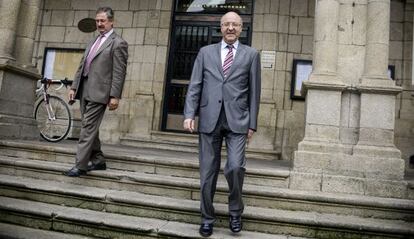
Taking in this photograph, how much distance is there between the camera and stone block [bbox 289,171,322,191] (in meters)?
4.48

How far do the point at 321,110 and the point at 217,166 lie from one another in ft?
6.20

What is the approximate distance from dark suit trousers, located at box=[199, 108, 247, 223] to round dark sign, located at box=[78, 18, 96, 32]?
6.83 m

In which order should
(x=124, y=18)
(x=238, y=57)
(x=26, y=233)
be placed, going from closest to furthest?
(x=238, y=57) < (x=26, y=233) < (x=124, y=18)

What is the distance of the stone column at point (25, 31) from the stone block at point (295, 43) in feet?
17.4

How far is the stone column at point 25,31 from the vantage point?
21.4 ft

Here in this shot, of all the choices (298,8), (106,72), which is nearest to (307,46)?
(298,8)

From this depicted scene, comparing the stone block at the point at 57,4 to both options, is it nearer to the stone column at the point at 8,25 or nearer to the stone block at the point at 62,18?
the stone block at the point at 62,18

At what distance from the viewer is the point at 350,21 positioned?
4.98 metres

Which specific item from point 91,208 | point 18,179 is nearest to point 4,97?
point 18,179

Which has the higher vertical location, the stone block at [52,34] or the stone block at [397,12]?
the stone block at [397,12]

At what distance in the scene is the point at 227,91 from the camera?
11.8 feet

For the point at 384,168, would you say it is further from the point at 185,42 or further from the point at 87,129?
the point at 185,42

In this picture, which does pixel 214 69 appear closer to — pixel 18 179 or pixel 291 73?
pixel 18 179

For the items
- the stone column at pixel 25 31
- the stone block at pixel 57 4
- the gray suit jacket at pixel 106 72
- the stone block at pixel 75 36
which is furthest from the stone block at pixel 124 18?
the gray suit jacket at pixel 106 72
